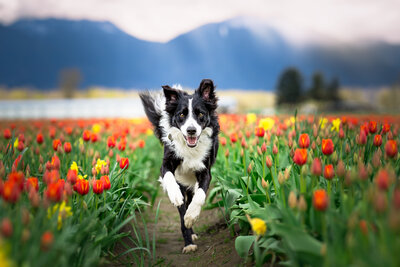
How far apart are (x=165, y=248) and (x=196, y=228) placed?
89 centimetres

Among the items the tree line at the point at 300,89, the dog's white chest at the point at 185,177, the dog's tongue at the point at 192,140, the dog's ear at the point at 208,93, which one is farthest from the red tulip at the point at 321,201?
the tree line at the point at 300,89

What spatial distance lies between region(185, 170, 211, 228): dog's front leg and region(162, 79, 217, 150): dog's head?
0.45 m

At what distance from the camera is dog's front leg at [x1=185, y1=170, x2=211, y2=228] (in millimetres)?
3551

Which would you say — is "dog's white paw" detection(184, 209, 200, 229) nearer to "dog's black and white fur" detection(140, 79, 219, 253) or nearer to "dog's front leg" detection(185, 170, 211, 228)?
"dog's front leg" detection(185, 170, 211, 228)

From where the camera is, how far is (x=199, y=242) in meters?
4.11

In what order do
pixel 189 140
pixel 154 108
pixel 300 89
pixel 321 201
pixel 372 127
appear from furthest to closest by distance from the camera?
1. pixel 300 89
2. pixel 154 108
3. pixel 189 140
4. pixel 372 127
5. pixel 321 201

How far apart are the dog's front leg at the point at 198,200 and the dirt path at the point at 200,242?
1.22 ft

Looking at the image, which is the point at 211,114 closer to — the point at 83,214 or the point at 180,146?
the point at 180,146

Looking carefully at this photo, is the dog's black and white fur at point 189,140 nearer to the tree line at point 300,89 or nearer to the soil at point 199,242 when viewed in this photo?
the soil at point 199,242

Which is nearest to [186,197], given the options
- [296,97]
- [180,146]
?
[180,146]

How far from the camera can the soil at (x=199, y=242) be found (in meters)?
3.30

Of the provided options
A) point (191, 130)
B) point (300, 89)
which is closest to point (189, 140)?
point (191, 130)

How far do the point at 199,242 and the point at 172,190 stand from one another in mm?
911

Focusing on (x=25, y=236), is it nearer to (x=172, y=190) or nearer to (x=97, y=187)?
(x=97, y=187)
